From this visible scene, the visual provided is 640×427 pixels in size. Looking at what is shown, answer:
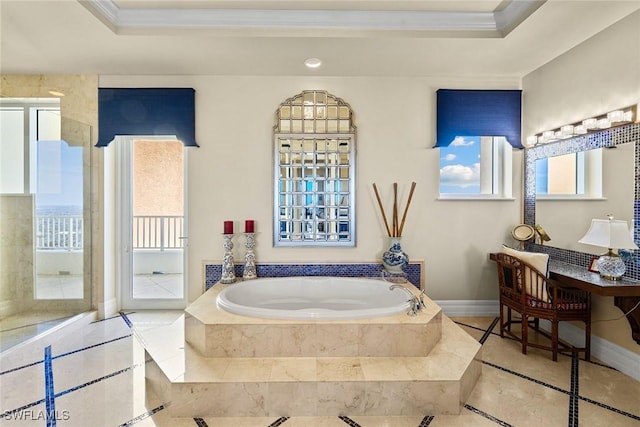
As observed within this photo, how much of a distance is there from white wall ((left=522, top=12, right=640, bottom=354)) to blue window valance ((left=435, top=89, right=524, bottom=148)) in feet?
0.75

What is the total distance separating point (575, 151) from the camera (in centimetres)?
274

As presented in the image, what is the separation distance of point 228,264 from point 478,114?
2.97 metres

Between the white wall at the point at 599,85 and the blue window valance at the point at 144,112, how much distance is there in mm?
3457

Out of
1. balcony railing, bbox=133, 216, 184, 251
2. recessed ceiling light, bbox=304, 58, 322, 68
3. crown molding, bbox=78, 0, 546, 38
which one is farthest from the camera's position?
balcony railing, bbox=133, 216, 184, 251

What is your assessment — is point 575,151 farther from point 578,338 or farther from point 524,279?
point 578,338

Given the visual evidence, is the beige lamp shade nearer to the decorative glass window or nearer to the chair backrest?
the chair backrest

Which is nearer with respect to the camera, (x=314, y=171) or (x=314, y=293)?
(x=314, y=293)

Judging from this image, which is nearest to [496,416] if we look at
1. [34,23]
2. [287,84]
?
[287,84]

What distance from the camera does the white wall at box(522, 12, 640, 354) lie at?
7.41ft

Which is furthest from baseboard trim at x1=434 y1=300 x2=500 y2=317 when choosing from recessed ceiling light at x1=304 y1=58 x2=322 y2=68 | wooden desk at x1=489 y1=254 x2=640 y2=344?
recessed ceiling light at x1=304 y1=58 x2=322 y2=68

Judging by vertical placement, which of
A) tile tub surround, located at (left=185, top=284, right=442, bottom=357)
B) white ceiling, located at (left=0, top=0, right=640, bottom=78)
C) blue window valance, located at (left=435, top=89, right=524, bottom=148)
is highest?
white ceiling, located at (left=0, top=0, right=640, bottom=78)

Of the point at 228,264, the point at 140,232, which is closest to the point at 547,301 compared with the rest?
the point at 228,264

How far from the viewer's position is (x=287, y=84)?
3293 mm

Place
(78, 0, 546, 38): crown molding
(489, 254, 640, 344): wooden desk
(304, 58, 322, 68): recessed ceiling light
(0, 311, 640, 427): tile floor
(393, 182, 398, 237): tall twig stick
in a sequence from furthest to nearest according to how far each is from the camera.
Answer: (393, 182, 398, 237): tall twig stick → (304, 58, 322, 68): recessed ceiling light → (78, 0, 546, 38): crown molding → (489, 254, 640, 344): wooden desk → (0, 311, 640, 427): tile floor
